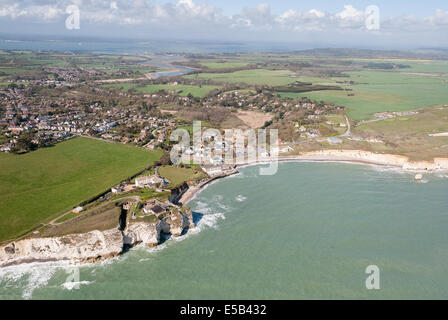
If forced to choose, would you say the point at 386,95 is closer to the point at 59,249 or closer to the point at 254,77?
the point at 254,77

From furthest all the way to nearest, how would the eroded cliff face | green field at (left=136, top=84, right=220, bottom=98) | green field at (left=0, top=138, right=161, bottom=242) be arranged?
green field at (left=136, top=84, right=220, bottom=98) < green field at (left=0, top=138, right=161, bottom=242) < the eroded cliff face

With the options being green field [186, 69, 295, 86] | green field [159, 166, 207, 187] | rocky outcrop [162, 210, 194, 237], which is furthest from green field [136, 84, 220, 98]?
rocky outcrop [162, 210, 194, 237]

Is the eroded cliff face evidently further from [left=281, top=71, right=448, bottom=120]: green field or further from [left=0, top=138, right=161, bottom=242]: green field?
[left=281, top=71, right=448, bottom=120]: green field

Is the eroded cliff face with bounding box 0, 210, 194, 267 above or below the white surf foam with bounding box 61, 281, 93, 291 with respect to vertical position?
above

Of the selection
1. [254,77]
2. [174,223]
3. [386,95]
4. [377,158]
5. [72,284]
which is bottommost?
[72,284]

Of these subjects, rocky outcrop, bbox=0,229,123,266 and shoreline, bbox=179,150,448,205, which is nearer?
rocky outcrop, bbox=0,229,123,266

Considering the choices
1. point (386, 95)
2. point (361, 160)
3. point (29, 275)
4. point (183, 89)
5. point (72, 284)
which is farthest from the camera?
point (183, 89)

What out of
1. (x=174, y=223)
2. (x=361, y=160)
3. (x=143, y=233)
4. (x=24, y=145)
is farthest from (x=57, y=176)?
(x=361, y=160)
